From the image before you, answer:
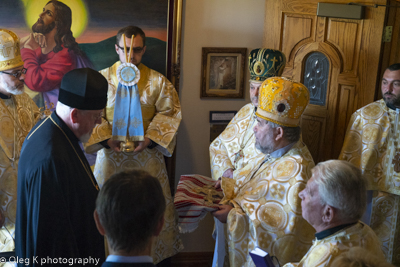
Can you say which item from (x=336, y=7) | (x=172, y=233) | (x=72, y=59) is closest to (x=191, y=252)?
(x=172, y=233)

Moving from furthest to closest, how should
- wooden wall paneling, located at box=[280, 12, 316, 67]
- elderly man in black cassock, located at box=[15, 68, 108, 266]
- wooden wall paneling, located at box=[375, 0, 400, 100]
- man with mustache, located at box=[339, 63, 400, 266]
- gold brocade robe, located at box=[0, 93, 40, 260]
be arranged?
1. wooden wall paneling, located at box=[280, 12, 316, 67]
2. wooden wall paneling, located at box=[375, 0, 400, 100]
3. man with mustache, located at box=[339, 63, 400, 266]
4. gold brocade robe, located at box=[0, 93, 40, 260]
5. elderly man in black cassock, located at box=[15, 68, 108, 266]

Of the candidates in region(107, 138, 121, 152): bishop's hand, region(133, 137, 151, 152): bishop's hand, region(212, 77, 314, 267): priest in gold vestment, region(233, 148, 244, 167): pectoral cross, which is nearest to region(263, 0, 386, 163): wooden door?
region(233, 148, 244, 167): pectoral cross

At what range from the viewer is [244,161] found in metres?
3.34

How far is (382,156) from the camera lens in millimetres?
3434

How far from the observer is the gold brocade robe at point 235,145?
3475 mm

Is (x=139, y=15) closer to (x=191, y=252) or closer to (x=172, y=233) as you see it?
(x=172, y=233)

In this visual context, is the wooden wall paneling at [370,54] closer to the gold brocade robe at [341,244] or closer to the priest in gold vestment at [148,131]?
the priest in gold vestment at [148,131]

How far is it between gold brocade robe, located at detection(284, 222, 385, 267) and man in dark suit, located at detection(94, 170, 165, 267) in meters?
0.82

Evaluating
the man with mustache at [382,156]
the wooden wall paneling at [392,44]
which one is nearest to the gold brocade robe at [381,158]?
the man with mustache at [382,156]

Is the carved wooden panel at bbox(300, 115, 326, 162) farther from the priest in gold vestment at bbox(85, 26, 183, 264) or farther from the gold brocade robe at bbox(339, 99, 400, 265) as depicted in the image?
the priest in gold vestment at bbox(85, 26, 183, 264)

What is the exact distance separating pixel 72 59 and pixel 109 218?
9.53 ft

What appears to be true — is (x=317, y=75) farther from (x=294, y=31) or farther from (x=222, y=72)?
(x=222, y=72)

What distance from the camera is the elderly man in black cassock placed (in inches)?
77.9

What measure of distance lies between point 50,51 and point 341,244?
10.8 ft
